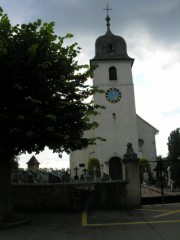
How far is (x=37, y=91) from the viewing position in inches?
427

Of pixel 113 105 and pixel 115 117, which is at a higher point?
pixel 113 105

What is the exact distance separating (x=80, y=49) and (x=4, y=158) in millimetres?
4209

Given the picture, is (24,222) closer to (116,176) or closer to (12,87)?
(12,87)

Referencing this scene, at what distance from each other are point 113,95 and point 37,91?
88.4ft

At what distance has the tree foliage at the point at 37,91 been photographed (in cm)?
1038

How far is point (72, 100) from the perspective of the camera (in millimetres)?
11422

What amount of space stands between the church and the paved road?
22322 mm

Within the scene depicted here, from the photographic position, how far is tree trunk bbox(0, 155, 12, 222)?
35.3ft

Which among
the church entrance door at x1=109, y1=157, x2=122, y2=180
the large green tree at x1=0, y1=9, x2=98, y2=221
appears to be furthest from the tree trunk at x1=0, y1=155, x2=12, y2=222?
the church entrance door at x1=109, y1=157, x2=122, y2=180

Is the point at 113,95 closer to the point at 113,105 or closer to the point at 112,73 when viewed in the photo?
the point at 113,105

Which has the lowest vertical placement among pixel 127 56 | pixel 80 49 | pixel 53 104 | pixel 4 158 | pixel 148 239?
pixel 148 239

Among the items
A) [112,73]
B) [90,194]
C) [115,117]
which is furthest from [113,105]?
[90,194]

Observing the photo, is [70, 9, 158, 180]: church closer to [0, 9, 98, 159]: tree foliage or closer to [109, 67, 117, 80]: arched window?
[109, 67, 117, 80]: arched window

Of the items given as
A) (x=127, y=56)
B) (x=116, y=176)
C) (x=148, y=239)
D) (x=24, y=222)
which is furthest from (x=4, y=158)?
(x=127, y=56)
